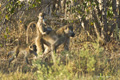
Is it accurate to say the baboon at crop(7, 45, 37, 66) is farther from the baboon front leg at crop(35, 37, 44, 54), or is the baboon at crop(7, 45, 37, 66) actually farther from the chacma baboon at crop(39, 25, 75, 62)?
the chacma baboon at crop(39, 25, 75, 62)

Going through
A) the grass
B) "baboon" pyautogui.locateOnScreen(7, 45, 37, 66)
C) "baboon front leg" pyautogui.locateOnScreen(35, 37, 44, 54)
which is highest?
"baboon front leg" pyautogui.locateOnScreen(35, 37, 44, 54)

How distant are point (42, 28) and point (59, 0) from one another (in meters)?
3.48

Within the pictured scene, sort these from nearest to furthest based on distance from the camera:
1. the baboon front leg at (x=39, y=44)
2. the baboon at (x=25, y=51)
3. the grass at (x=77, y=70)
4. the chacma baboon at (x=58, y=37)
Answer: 1. the grass at (x=77, y=70)
2. the chacma baboon at (x=58, y=37)
3. the baboon front leg at (x=39, y=44)
4. the baboon at (x=25, y=51)

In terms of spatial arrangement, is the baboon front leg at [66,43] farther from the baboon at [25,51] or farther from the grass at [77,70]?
the baboon at [25,51]

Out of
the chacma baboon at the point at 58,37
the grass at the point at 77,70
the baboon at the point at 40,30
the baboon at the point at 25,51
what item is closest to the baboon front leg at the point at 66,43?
the chacma baboon at the point at 58,37

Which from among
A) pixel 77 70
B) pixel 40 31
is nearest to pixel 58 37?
pixel 40 31

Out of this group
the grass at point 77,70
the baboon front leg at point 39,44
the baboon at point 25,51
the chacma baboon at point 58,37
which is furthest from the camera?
the baboon at point 25,51

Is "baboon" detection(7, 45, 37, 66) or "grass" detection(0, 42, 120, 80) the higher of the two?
"baboon" detection(7, 45, 37, 66)

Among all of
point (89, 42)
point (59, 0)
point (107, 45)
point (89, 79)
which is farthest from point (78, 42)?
point (89, 79)

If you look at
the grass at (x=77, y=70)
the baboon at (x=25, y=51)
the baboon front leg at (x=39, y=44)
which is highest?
the baboon front leg at (x=39, y=44)

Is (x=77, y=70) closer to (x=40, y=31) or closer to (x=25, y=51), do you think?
(x=40, y=31)

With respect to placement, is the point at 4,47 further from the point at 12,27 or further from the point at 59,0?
the point at 59,0

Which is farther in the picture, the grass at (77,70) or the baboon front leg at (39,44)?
the baboon front leg at (39,44)

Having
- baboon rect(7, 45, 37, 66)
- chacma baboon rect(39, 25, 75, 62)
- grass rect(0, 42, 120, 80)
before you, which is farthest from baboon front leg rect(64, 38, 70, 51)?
baboon rect(7, 45, 37, 66)
